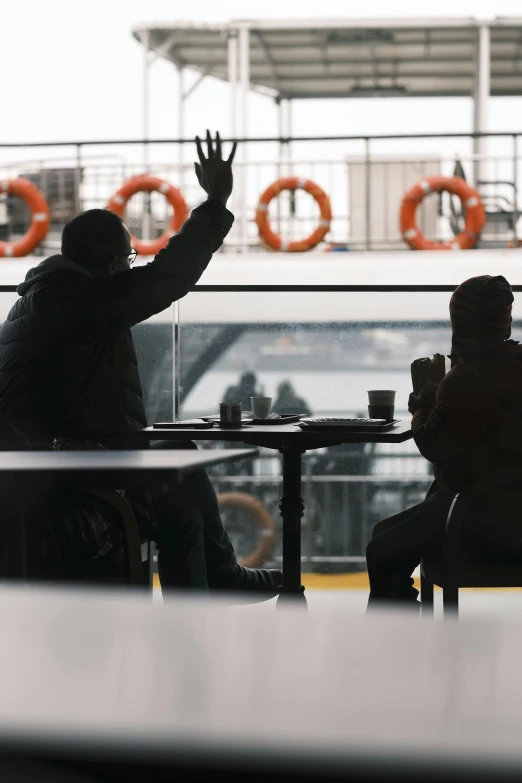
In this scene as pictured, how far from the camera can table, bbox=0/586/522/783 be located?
18cm

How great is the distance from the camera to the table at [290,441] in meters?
1.73

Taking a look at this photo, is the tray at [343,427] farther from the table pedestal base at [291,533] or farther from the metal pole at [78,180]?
the metal pole at [78,180]

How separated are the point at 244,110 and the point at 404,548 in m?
6.07

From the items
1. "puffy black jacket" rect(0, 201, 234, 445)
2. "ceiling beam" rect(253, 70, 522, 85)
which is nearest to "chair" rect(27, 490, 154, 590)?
"puffy black jacket" rect(0, 201, 234, 445)

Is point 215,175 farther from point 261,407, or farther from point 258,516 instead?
point 258,516

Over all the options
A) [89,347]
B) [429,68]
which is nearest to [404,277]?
[89,347]

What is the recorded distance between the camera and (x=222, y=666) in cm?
24

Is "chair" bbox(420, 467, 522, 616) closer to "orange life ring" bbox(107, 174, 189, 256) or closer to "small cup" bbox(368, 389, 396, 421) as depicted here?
"small cup" bbox(368, 389, 396, 421)

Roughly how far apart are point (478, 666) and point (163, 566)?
155 cm

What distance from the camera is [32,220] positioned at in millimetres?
5766

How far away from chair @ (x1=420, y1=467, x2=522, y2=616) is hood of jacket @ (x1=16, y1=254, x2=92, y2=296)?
2.69 feet

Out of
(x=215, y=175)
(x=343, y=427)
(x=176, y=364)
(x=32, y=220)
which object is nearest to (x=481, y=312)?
(x=343, y=427)

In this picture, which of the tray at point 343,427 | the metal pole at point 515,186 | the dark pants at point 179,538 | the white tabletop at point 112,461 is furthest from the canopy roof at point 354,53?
the white tabletop at point 112,461

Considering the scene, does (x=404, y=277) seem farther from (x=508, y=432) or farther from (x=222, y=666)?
(x=222, y=666)
